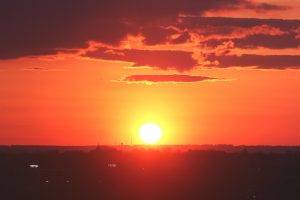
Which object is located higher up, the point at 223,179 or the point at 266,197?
the point at 223,179

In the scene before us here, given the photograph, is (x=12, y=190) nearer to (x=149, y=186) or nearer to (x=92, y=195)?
(x=92, y=195)

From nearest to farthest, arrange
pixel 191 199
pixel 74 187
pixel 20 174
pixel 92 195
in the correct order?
pixel 191 199, pixel 92 195, pixel 74 187, pixel 20 174

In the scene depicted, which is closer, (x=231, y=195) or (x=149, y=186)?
(x=231, y=195)

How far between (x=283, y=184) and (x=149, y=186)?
22.7m

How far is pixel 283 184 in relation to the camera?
112 m

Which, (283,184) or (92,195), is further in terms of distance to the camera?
(283,184)

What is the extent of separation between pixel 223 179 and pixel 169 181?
435 inches

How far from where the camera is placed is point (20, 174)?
139500 millimetres

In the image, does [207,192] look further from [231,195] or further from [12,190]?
[12,190]

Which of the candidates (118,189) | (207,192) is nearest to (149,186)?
(118,189)

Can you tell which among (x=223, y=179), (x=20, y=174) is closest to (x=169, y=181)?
(x=223, y=179)

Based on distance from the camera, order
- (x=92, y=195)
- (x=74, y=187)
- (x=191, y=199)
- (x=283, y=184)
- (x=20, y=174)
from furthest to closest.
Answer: (x=20, y=174) < (x=283, y=184) < (x=74, y=187) < (x=92, y=195) < (x=191, y=199)

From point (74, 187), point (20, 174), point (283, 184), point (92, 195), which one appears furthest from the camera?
point (20, 174)

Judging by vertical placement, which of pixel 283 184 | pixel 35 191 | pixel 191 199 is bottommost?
pixel 191 199
